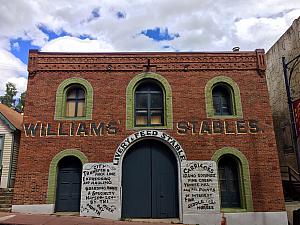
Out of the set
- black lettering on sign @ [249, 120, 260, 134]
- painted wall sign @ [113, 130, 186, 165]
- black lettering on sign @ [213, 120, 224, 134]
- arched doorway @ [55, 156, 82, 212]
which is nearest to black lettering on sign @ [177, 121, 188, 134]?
painted wall sign @ [113, 130, 186, 165]

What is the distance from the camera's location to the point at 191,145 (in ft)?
39.8

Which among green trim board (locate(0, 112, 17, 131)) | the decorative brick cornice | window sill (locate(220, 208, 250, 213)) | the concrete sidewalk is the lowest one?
the concrete sidewalk

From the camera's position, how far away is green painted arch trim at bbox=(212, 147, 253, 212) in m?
11.5

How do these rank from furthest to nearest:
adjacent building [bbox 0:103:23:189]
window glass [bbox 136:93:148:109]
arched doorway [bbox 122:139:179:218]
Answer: adjacent building [bbox 0:103:23:189] → window glass [bbox 136:93:148:109] → arched doorway [bbox 122:139:179:218]

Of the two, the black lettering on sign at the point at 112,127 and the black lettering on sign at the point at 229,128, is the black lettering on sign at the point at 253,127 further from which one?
the black lettering on sign at the point at 112,127

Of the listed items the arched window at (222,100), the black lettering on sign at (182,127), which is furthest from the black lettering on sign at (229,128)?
the black lettering on sign at (182,127)

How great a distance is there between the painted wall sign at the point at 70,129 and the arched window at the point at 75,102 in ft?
2.06

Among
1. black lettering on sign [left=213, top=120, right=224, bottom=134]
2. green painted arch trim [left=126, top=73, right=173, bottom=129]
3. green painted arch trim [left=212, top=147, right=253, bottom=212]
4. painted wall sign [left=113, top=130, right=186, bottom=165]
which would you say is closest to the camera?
green painted arch trim [left=212, top=147, right=253, bottom=212]

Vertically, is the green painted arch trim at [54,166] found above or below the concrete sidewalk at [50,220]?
above

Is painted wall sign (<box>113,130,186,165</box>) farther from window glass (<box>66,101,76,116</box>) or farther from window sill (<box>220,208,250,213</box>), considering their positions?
window glass (<box>66,101,76,116</box>)

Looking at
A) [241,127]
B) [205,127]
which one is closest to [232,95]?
[241,127]

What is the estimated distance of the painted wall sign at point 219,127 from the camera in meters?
12.3

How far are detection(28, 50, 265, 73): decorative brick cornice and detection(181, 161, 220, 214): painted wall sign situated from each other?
4.33 metres

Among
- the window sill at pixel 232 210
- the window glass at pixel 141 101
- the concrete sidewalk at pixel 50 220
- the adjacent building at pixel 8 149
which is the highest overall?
the window glass at pixel 141 101
